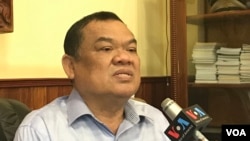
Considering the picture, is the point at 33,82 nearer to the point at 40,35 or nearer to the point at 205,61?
the point at 40,35

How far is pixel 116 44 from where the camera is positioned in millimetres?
1347

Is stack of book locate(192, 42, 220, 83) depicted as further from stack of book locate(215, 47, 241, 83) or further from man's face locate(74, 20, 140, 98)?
man's face locate(74, 20, 140, 98)

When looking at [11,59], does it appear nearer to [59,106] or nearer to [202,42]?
[59,106]

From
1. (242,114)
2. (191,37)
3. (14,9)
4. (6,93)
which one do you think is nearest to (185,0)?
(191,37)

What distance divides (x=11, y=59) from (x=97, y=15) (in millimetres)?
553

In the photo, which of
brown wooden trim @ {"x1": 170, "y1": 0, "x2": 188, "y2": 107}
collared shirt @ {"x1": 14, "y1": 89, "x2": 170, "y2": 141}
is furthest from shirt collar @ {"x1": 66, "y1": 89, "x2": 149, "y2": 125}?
brown wooden trim @ {"x1": 170, "y1": 0, "x2": 188, "y2": 107}

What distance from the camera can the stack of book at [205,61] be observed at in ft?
7.84

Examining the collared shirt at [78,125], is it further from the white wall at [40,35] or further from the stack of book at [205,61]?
the stack of book at [205,61]

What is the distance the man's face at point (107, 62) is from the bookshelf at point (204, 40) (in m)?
1.07

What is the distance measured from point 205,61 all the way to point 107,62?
1222 millimetres

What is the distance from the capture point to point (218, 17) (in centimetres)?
240

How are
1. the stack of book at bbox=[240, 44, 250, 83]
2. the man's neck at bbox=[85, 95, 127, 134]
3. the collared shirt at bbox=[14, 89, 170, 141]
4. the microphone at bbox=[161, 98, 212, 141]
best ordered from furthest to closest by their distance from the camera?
the stack of book at bbox=[240, 44, 250, 83] < the man's neck at bbox=[85, 95, 127, 134] < the collared shirt at bbox=[14, 89, 170, 141] < the microphone at bbox=[161, 98, 212, 141]

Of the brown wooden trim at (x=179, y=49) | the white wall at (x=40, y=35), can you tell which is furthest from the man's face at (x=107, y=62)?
the brown wooden trim at (x=179, y=49)

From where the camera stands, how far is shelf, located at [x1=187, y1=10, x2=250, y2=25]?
7.63 feet
